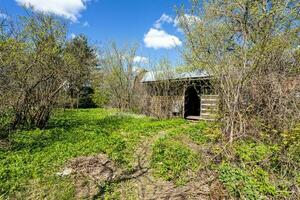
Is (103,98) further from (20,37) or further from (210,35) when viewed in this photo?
(210,35)

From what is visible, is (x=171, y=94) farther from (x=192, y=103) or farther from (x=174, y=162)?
(x=174, y=162)

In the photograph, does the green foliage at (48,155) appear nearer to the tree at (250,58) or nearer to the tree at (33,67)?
the tree at (33,67)

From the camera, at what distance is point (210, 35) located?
820 cm

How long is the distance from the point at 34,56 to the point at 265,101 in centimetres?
801

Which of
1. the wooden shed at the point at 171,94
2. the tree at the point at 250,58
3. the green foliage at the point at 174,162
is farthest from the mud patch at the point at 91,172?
the wooden shed at the point at 171,94

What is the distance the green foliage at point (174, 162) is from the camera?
16.8ft

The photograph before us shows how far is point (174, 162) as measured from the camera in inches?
226

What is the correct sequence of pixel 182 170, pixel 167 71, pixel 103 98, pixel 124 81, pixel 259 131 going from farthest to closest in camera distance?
pixel 103 98
pixel 124 81
pixel 167 71
pixel 259 131
pixel 182 170

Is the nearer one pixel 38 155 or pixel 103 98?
pixel 38 155

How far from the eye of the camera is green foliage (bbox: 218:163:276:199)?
3.75 meters

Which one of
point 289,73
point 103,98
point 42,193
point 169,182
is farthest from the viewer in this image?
point 103,98

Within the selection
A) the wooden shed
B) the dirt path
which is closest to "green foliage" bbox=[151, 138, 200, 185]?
the dirt path

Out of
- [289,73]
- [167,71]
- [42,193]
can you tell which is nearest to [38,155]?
[42,193]

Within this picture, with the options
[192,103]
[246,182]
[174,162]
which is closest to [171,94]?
[192,103]
